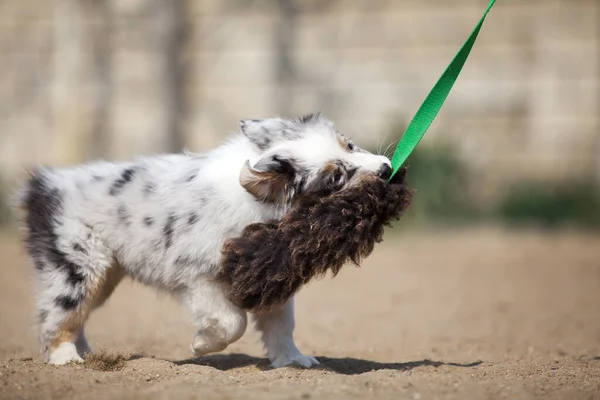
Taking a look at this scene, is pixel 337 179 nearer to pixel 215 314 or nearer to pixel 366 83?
pixel 215 314

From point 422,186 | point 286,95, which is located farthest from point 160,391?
point 286,95

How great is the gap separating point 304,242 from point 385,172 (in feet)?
2.09

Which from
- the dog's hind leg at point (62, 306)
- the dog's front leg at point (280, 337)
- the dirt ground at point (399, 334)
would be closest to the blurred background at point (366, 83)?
the dirt ground at point (399, 334)

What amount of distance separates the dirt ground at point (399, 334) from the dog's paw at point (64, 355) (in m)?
0.19

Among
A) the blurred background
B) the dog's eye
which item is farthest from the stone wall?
the dog's eye

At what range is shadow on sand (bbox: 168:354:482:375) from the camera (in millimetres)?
5395

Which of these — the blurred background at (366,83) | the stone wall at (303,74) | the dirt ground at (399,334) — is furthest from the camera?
the stone wall at (303,74)

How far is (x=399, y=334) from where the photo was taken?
7.13 meters

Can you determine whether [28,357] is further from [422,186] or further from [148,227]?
[422,186]

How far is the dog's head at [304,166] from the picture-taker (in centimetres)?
480

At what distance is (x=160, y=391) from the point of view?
13.7ft

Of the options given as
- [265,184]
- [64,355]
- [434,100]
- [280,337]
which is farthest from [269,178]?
[64,355]

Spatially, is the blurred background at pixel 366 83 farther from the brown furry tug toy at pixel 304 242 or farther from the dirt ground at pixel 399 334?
the brown furry tug toy at pixel 304 242

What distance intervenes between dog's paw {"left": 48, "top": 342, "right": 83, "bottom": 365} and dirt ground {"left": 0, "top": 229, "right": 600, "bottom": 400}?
0.64 feet
